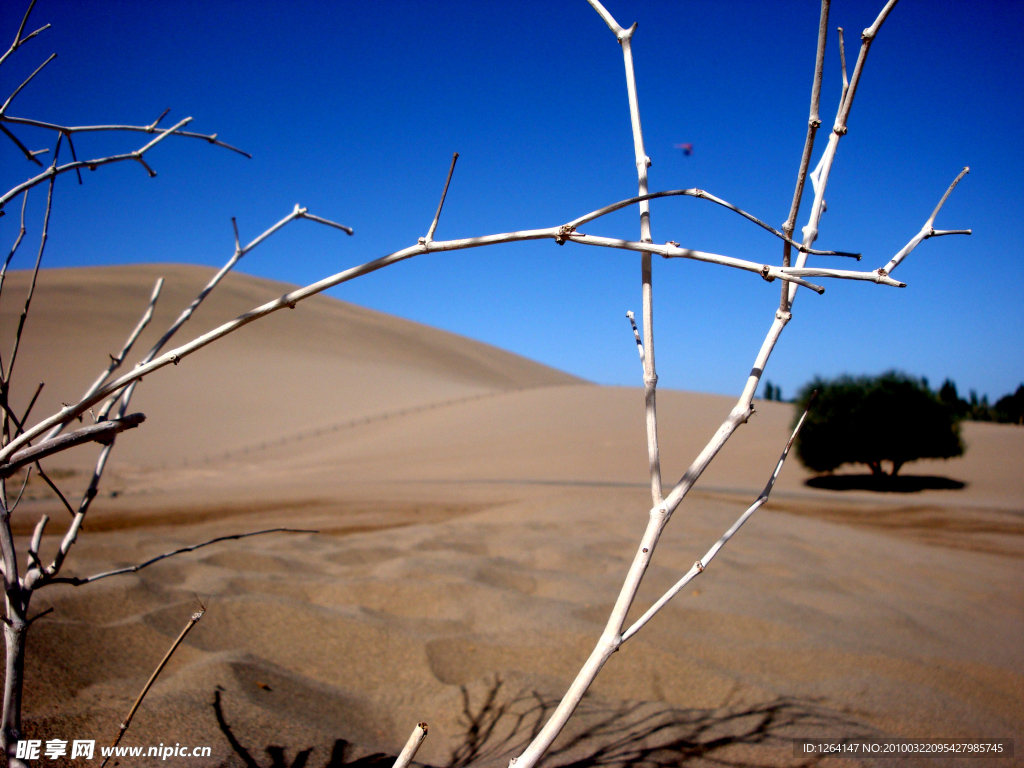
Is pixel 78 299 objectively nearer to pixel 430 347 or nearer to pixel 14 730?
pixel 430 347

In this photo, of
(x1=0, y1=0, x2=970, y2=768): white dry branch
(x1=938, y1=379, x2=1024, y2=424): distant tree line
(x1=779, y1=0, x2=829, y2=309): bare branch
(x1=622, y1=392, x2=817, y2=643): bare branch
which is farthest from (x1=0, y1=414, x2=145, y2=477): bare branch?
(x1=938, y1=379, x2=1024, y2=424): distant tree line

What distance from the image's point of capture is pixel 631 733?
2.07 m

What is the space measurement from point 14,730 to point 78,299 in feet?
158

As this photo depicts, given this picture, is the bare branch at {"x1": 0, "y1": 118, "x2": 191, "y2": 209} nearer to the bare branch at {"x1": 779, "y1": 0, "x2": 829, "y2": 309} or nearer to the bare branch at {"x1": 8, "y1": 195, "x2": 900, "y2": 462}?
the bare branch at {"x1": 8, "y1": 195, "x2": 900, "y2": 462}

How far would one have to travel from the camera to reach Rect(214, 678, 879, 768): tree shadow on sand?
1.88 m

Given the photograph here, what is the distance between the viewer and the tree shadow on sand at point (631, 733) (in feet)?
6.17

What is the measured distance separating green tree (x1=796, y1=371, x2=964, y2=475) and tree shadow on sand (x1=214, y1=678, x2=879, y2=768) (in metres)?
15.3

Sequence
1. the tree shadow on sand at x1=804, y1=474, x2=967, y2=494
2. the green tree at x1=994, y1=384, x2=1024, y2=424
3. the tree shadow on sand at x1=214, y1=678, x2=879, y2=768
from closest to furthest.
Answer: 1. the tree shadow on sand at x1=214, y1=678, x2=879, y2=768
2. the tree shadow on sand at x1=804, y1=474, x2=967, y2=494
3. the green tree at x1=994, y1=384, x2=1024, y2=424

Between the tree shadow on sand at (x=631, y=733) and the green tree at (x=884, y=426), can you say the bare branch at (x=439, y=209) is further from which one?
the green tree at (x=884, y=426)

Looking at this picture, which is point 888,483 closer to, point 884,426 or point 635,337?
point 884,426

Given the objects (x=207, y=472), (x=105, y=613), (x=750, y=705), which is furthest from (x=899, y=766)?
(x=207, y=472)

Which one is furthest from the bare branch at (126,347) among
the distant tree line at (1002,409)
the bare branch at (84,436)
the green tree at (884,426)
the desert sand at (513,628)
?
the distant tree line at (1002,409)

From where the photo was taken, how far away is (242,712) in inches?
79.7

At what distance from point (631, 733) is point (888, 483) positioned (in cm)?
1653
